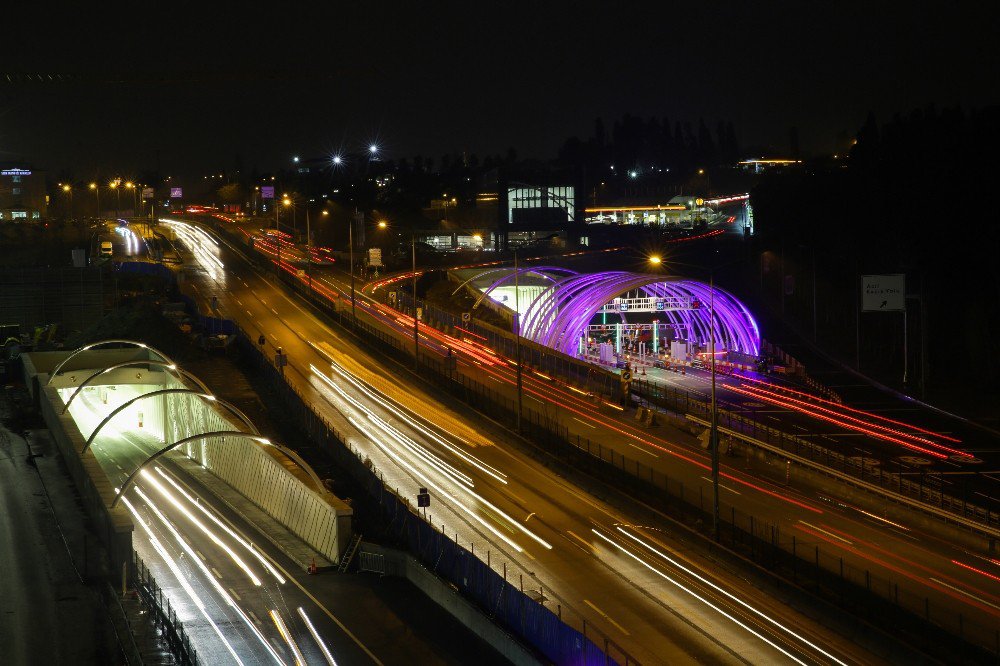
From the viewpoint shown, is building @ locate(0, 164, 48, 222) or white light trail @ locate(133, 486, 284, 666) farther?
building @ locate(0, 164, 48, 222)

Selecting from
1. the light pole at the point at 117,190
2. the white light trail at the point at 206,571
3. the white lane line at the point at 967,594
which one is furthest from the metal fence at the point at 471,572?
the light pole at the point at 117,190

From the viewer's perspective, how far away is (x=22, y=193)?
458 ft

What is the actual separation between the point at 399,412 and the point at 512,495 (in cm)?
1273

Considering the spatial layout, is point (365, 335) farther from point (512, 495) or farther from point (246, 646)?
point (246, 646)

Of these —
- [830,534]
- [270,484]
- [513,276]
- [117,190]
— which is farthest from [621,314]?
[117,190]

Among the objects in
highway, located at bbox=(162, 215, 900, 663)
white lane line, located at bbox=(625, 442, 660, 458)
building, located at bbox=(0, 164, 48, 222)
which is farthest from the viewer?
building, located at bbox=(0, 164, 48, 222)

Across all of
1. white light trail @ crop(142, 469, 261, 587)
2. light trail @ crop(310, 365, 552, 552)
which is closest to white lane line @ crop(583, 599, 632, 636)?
light trail @ crop(310, 365, 552, 552)

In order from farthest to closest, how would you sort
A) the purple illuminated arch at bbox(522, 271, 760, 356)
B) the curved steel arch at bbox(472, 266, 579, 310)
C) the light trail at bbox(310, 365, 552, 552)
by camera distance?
the curved steel arch at bbox(472, 266, 579, 310) → the purple illuminated arch at bbox(522, 271, 760, 356) → the light trail at bbox(310, 365, 552, 552)

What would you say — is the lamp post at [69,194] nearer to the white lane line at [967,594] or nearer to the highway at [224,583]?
the highway at [224,583]

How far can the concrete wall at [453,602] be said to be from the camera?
63.8ft

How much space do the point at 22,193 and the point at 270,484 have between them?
411 feet

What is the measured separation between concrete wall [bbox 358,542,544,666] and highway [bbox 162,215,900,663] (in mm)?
1473

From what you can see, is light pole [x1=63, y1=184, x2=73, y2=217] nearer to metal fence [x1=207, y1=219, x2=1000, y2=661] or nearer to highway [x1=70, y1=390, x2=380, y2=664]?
metal fence [x1=207, y1=219, x2=1000, y2=661]

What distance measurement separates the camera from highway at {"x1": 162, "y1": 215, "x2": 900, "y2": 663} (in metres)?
20.0
